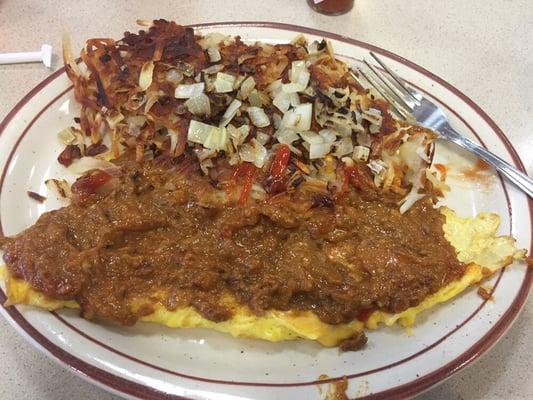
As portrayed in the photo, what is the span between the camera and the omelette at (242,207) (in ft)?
5.03

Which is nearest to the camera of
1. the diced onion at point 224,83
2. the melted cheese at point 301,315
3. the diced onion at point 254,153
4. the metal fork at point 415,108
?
the melted cheese at point 301,315

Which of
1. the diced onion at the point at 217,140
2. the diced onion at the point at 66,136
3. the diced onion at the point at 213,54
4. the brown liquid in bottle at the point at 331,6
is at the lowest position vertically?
the diced onion at the point at 66,136

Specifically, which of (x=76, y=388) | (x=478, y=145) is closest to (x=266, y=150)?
(x=478, y=145)

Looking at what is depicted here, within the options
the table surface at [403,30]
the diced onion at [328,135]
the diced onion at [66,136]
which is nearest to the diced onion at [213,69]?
the diced onion at [328,135]

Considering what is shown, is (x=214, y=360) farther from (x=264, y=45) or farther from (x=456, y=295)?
(x=264, y=45)

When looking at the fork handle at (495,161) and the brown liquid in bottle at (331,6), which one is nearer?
the fork handle at (495,161)

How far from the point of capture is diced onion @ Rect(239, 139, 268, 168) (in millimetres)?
1750

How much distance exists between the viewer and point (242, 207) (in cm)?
166

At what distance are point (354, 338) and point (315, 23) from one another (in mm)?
2068

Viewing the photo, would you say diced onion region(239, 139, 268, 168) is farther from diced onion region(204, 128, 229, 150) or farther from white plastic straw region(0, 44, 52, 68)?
white plastic straw region(0, 44, 52, 68)

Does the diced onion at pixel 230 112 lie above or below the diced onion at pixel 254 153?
above

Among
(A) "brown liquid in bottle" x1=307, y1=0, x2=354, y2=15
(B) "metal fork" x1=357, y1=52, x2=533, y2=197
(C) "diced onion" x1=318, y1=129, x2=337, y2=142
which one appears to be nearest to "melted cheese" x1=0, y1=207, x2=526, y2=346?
(B) "metal fork" x1=357, y1=52, x2=533, y2=197

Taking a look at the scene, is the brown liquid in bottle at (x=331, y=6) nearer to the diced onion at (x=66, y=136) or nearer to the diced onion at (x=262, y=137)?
the diced onion at (x=262, y=137)

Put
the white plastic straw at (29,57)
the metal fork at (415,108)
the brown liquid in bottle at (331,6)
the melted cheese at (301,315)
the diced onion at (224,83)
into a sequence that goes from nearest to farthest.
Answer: the melted cheese at (301,315) → the diced onion at (224,83) → the metal fork at (415,108) → the white plastic straw at (29,57) → the brown liquid in bottle at (331,6)
